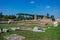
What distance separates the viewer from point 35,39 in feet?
17.6

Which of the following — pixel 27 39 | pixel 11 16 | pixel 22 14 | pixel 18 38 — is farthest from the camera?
pixel 22 14

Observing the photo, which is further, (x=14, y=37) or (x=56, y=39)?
(x=56, y=39)

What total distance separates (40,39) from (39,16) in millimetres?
20299

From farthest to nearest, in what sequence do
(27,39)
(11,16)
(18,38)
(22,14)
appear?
(22,14)
(11,16)
(27,39)
(18,38)

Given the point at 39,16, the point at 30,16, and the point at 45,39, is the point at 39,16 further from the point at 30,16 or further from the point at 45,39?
the point at 45,39

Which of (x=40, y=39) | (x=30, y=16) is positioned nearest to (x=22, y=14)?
(x=30, y=16)

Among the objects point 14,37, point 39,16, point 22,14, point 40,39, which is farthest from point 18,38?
point 39,16

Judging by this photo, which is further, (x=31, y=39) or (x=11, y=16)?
(x=11, y=16)

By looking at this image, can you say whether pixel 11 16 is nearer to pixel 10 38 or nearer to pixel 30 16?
pixel 30 16

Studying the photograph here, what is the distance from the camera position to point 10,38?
4.93 meters

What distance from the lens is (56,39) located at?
17.9ft

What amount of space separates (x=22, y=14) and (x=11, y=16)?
2.34m

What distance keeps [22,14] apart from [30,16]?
1574 millimetres

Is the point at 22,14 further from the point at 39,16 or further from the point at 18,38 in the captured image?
the point at 18,38
